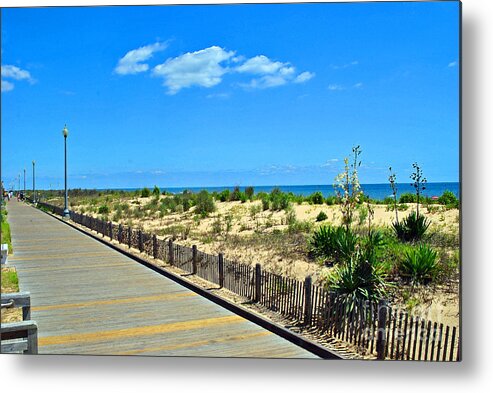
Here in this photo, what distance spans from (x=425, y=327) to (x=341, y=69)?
356 centimetres

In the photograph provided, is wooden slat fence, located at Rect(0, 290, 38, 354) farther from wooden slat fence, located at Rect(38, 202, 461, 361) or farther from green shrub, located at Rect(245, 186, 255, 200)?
green shrub, located at Rect(245, 186, 255, 200)

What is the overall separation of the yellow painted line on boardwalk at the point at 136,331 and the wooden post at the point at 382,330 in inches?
77.6

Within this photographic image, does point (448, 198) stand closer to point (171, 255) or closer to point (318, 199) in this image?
point (171, 255)

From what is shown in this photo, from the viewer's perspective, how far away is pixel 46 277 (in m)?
10.7

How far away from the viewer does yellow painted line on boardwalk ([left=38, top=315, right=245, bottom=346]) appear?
666 cm

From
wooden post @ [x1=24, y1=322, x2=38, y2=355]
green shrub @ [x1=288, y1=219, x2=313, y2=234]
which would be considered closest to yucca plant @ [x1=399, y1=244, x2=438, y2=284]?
wooden post @ [x1=24, y1=322, x2=38, y2=355]

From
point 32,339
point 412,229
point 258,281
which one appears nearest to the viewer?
point 32,339

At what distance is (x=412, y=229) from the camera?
13211mm

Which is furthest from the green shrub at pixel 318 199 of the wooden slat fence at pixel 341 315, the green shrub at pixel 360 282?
the green shrub at pixel 360 282

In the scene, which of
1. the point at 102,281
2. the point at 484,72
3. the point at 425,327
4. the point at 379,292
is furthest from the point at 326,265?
the point at 484,72

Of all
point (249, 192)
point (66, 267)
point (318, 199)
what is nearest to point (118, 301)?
point (66, 267)

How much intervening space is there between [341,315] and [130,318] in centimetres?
283

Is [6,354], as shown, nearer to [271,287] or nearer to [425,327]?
[271,287]

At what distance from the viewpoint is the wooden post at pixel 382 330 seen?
6000 mm
